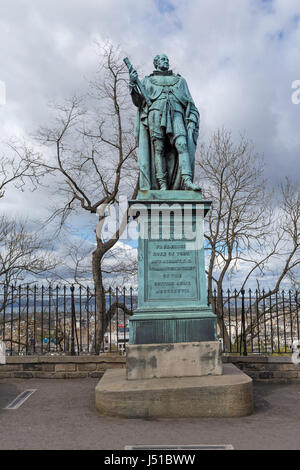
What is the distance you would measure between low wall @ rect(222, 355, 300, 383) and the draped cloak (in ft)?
12.6

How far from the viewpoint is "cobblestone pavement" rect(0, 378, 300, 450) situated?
3706 mm

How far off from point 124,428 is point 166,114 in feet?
14.9

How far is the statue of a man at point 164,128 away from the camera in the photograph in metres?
6.30

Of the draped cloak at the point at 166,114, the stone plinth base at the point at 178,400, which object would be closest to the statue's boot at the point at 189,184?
the draped cloak at the point at 166,114

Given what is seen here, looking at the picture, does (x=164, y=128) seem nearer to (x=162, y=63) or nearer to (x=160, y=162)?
(x=160, y=162)

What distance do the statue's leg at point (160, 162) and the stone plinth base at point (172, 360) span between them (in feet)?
8.15

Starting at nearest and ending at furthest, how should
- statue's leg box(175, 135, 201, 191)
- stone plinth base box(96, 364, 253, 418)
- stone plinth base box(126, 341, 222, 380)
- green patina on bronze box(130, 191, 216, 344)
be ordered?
stone plinth base box(96, 364, 253, 418) < stone plinth base box(126, 341, 222, 380) < green patina on bronze box(130, 191, 216, 344) < statue's leg box(175, 135, 201, 191)

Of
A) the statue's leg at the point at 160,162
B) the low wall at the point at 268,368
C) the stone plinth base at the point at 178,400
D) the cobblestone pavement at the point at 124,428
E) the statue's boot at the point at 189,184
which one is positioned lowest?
the low wall at the point at 268,368

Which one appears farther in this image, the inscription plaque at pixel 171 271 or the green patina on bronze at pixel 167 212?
the inscription plaque at pixel 171 271

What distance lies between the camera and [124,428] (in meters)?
4.17

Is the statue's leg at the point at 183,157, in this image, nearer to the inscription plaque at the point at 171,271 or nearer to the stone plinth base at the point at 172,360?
the inscription plaque at the point at 171,271

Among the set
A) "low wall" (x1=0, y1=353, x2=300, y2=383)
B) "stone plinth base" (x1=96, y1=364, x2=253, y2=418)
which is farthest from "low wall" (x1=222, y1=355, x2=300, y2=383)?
"stone plinth base" (x1=96, y1=364, x2=253, y2=418)

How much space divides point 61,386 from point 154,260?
9.76 ft

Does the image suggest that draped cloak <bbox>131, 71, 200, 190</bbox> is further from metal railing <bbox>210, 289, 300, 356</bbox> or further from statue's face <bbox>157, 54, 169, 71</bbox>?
metal railing <bbox>210, 289, 300, 356</bbox>
